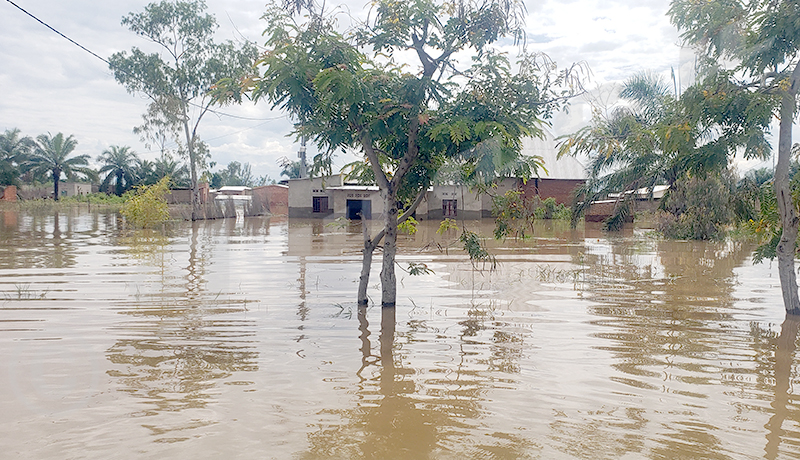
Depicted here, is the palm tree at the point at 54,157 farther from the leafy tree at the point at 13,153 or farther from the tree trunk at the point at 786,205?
the tree trunk at the point at 786,205

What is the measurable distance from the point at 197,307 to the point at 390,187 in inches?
128

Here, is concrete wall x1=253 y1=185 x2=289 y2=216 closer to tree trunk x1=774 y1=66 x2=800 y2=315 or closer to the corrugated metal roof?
the corrugated metal roof

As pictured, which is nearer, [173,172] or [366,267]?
[366,267]

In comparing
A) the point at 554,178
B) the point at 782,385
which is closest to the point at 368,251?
the point at 782,385

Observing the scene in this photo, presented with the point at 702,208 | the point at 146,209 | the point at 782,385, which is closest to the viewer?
the point at 782,385

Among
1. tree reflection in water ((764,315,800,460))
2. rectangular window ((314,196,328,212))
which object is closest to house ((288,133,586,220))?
rectangular window ((314,196,328,212))

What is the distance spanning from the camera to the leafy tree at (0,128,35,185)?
154 ft

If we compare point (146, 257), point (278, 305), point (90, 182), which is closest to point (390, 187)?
point (278, 305)

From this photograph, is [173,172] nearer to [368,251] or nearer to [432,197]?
[432,197]

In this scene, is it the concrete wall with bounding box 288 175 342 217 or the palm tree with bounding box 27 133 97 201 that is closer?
the concrete wall with bounding box 288 175 342 217

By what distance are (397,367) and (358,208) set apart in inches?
1245

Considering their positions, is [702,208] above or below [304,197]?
below

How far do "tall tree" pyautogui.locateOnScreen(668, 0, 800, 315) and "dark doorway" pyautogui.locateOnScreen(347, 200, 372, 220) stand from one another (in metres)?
29.1

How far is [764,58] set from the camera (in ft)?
25.0
